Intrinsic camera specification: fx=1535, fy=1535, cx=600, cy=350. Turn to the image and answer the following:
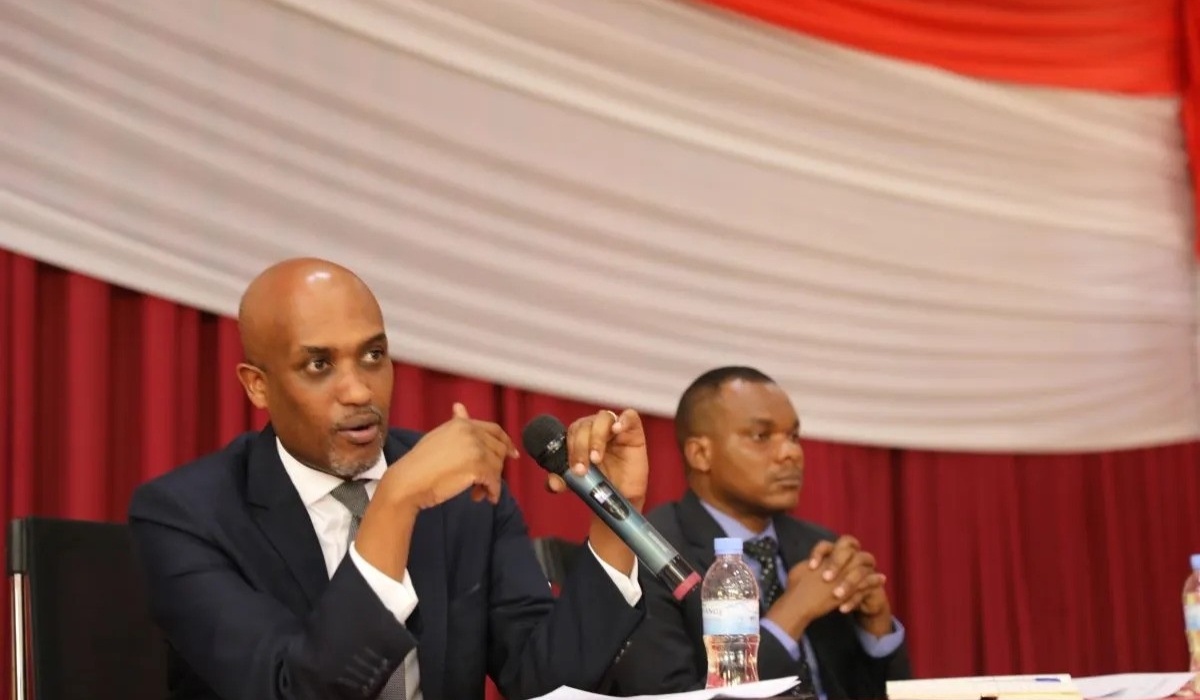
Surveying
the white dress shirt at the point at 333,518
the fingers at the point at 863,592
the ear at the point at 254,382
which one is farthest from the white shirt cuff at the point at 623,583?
the fingers at the point at 863,592

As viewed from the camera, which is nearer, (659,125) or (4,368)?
(4,368)

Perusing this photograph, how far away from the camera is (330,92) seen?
3654 millimetres

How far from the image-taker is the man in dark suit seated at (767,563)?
9.80 feet

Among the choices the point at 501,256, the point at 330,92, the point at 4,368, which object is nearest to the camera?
the point at 4,368

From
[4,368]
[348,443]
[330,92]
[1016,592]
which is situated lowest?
[1016,592]

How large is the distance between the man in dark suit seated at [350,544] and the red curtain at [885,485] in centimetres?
98

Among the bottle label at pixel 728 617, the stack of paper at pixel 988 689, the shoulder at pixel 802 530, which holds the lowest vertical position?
the stack of paper at pixel 988 689

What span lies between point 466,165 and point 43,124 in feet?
3.43

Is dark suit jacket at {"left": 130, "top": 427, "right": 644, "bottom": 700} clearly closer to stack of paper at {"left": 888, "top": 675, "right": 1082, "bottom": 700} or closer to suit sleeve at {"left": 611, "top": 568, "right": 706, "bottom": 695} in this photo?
suit sleeve at {"left": 611, "top": 568, "right": 706, "bottom": 695}

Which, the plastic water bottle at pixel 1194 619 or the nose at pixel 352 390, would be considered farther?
the plastic water bottle at pixel 1194 619

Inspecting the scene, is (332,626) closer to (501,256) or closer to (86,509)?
(86,509)

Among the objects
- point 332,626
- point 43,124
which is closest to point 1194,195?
point 43,124

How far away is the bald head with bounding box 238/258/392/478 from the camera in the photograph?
2289mm

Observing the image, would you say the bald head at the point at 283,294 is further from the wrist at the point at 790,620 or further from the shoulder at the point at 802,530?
the shoulder at the point at 802,530
